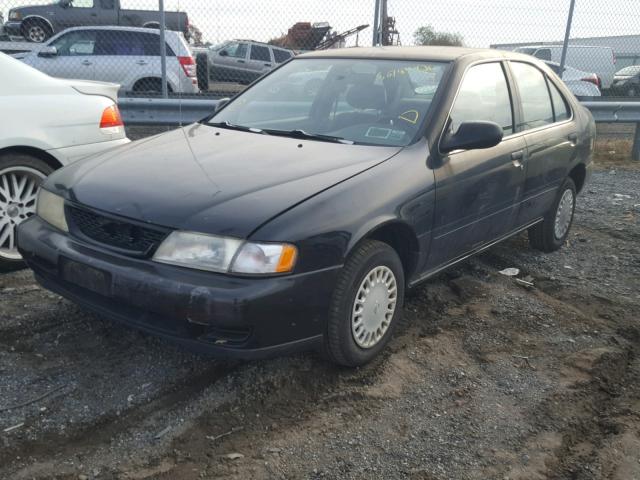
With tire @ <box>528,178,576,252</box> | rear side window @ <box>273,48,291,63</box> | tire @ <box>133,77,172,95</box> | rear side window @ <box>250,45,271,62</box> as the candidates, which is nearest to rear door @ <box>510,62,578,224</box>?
tire @ <box>528,178,576,252</box>

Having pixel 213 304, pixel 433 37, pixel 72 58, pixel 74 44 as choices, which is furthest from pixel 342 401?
pixel 74 44

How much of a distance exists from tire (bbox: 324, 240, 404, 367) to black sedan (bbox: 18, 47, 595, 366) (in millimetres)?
10

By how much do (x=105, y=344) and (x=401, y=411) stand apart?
1.63 metres

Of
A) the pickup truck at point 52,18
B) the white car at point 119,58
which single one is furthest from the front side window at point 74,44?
the pickup truck at point 52,18

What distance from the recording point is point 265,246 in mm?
2639

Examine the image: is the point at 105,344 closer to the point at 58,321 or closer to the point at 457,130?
the point at 58,321

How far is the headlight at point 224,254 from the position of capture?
2.63m

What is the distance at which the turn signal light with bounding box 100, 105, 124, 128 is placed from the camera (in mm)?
4680

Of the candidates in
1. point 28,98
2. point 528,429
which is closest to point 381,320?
point 528,429

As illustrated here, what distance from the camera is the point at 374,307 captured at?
3.20 meters

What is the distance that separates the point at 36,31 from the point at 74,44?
572 centimetres

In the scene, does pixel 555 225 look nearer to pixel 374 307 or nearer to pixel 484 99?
pixel 484 99

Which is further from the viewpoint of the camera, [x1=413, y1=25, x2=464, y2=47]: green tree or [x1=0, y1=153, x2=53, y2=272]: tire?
[x1=413, y1=25, x2=464, y2=47]: green tree

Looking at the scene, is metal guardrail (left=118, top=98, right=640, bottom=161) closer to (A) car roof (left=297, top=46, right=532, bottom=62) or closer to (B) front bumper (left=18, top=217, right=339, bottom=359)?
(A) car roof (left=297, top=46, right=532, bottom=62)
